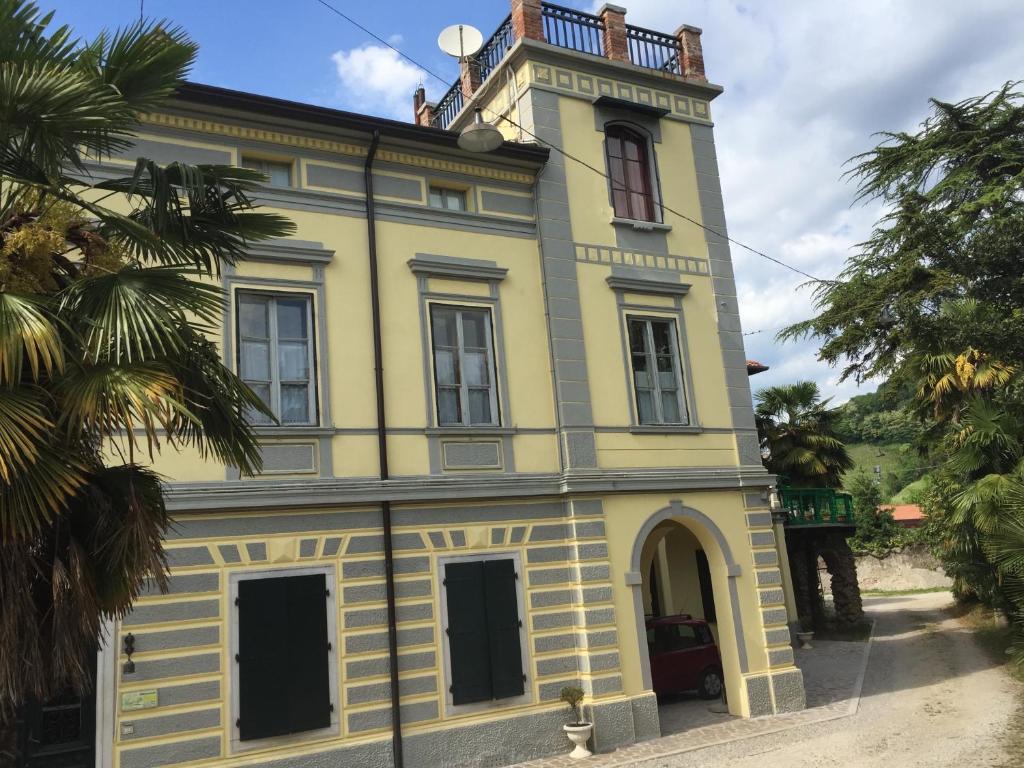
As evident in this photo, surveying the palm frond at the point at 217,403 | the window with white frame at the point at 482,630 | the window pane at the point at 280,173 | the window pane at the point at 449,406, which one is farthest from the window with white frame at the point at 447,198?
the palm frond at the point at 217,403

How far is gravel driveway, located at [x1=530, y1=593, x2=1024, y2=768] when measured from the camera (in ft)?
36.4

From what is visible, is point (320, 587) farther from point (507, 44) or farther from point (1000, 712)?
point (1000, 712)

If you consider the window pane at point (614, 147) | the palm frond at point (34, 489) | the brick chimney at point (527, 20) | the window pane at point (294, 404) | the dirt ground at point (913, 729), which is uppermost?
the brick chimney at point (527, 20)

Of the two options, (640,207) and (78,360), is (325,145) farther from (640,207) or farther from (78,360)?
(78,360)

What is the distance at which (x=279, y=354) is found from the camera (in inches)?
449

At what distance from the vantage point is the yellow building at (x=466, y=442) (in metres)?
10.4

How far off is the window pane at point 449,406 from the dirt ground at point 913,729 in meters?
5.39

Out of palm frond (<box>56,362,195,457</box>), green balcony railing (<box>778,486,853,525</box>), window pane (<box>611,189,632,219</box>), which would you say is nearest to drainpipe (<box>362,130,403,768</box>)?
window pane (<box>611,189,632,219</box>)

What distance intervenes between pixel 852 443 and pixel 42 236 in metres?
98.2

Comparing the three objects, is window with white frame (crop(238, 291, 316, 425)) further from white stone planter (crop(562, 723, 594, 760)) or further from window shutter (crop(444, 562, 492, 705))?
white stone planter (crop(562, 723, 594, 760))

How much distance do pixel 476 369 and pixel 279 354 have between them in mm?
2973

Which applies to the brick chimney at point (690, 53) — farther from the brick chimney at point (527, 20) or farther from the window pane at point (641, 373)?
the window pane at point (641, 373)

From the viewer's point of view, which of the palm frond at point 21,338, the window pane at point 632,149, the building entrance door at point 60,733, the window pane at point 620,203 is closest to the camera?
the palm frond at point 21,338

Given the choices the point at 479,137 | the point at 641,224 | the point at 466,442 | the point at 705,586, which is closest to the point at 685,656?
the point at 705,586
